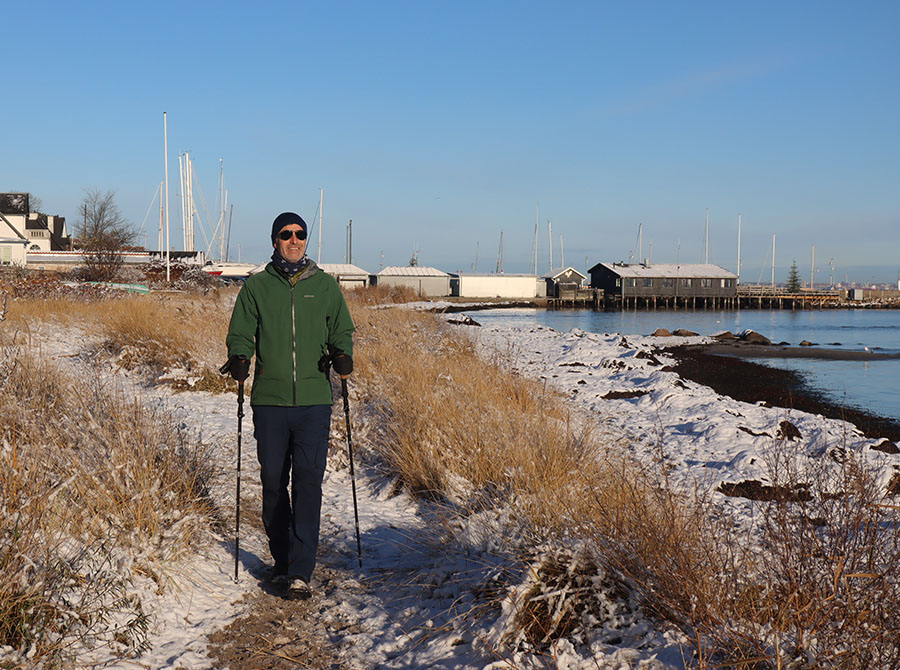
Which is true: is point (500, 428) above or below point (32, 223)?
below

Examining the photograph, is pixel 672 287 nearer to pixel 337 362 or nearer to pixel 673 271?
pixel 673 271

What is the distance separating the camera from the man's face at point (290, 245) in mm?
4324

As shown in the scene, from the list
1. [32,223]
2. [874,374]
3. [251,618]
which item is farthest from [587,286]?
[251,618]

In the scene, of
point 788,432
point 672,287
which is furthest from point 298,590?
point 672,287

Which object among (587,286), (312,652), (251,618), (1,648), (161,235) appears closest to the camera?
(1,648)

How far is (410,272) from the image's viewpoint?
78.9 m

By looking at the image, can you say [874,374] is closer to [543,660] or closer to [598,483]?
[598,483]

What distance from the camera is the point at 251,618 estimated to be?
12.8ft

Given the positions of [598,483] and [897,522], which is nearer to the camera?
[897,522]

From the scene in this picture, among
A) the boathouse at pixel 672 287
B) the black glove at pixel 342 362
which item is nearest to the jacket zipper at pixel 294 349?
the black glove at pixel 342 362

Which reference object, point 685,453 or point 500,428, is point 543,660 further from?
point 685,453

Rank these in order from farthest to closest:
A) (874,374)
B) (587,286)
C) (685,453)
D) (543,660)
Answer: (587,286)
(874,374)
(685,453)
(543,660)

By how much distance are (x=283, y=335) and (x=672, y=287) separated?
3197 inches

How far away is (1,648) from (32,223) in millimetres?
79405
